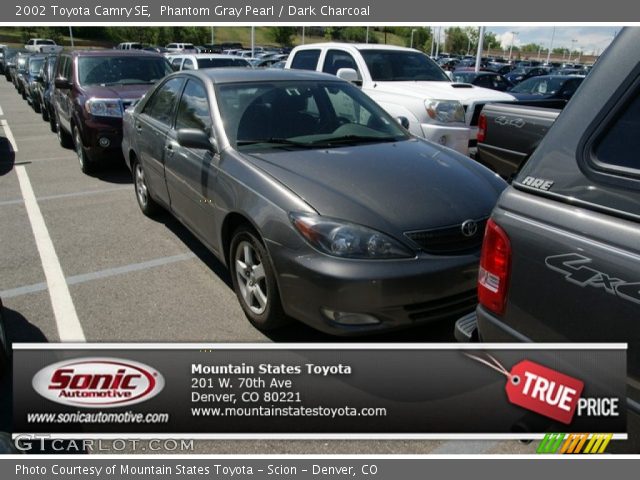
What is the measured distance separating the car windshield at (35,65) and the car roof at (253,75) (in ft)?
53.0

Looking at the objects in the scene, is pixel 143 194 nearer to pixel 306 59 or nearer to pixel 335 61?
pixel 335 61

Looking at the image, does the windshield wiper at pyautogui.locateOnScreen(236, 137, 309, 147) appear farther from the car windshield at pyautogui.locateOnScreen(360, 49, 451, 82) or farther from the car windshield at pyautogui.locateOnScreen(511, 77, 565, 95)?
the car windshield at pyautogui.locateOnScreen(511, 77, 565, 95)

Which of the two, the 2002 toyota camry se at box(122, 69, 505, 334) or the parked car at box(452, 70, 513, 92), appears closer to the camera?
the 2002 toyota camry se at box(122, 69, 505, 334)

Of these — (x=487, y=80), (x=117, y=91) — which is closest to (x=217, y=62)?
(x=117, y=91)

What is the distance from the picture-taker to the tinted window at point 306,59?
923 cm

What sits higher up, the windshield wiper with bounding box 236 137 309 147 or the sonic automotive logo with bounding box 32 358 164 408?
the windshield wiper with bounding box 236 137 309 147

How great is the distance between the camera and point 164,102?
5.12 meters

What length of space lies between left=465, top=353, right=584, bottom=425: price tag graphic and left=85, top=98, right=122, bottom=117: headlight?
6.96 m

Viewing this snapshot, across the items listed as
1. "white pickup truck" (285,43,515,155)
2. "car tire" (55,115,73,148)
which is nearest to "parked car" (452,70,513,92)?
"white pickup truck" (285,43,515,155)

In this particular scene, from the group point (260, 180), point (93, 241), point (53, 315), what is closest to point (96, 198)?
point (93, 241)

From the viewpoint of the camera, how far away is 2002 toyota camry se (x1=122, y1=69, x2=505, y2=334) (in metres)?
2.97

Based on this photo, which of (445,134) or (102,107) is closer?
(445,134)

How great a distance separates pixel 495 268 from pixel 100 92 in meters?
7.34
